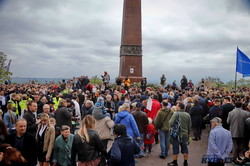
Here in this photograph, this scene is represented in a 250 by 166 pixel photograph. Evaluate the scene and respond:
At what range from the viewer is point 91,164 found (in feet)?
14.6

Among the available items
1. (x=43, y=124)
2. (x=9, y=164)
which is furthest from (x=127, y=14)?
(x=9, y=164)

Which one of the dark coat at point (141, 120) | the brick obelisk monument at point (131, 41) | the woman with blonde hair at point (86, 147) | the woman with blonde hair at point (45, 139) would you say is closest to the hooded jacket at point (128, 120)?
the dark coat at point (141, 120)

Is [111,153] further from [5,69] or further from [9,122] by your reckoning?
[5,69]

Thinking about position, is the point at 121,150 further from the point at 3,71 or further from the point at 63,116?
the point at 3,71

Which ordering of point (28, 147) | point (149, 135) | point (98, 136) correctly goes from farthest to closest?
point (149, 135) < point (98, 136) < point (28, 147)

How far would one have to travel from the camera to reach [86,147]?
4.37m

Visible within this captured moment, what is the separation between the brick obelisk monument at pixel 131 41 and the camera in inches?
907

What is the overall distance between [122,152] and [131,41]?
19.8 m

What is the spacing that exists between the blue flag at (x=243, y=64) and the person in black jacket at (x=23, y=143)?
39.8ft

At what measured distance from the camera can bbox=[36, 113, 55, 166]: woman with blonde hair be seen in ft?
17.1

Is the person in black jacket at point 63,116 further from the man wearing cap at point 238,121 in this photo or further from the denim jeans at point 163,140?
the man wearing cap at point 238,121

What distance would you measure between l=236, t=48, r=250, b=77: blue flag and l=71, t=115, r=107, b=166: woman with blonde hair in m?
11.3

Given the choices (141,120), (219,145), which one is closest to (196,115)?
(141,120)

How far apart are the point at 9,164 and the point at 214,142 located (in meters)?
4.00
